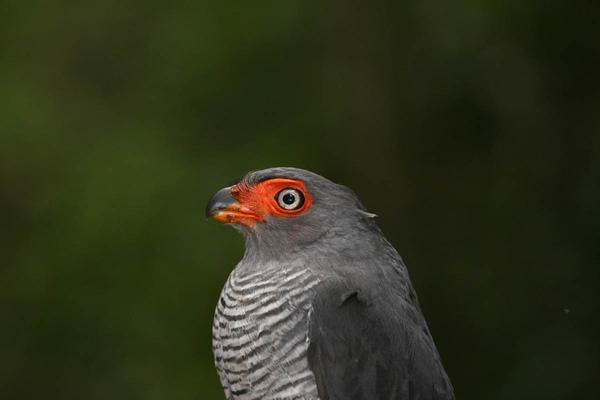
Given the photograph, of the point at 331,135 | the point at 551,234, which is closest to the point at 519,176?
the point at 551,234

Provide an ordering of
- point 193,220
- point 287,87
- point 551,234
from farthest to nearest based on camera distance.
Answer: point 287,87, point 193,220, point 551,234

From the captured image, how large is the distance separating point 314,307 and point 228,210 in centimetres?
59

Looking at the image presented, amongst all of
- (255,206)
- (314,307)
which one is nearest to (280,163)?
(255,206)

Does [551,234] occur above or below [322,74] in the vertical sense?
below

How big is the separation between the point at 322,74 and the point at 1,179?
7.56ft

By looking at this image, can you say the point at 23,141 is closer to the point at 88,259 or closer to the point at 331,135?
the point at 88,259

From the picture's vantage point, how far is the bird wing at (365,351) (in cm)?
374

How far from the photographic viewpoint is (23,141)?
7.46 m

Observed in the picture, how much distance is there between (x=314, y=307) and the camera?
3785mm

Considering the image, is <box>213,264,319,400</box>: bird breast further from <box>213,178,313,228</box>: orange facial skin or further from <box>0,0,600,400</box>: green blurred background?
<box>0,0,600,400</box>: green blurred background

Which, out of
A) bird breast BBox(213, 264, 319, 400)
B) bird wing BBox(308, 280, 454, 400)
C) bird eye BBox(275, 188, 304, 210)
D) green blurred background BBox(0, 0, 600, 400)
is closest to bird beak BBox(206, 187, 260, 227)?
bird eye BBox(275, 188, 304, 210)

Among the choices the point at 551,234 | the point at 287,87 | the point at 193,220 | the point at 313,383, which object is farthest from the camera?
the point at 287,87

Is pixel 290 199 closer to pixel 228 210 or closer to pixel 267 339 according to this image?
pixel 228 210

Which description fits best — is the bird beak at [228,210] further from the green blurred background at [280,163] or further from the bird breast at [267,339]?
the green blurred background at [280,163]
